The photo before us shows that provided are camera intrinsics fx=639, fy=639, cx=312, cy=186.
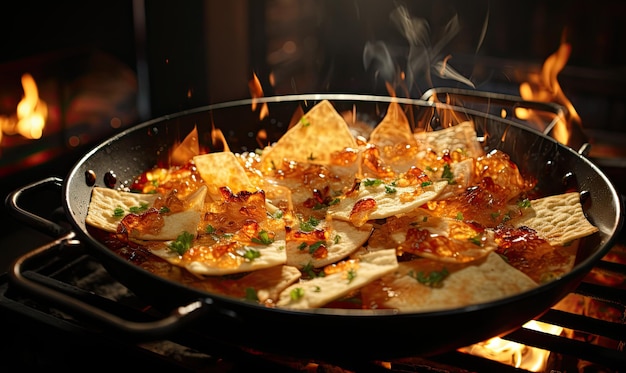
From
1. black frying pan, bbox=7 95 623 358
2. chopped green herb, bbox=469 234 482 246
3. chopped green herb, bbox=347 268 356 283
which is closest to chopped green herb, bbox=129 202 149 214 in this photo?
black frying pan, bbox=7 95 623 358

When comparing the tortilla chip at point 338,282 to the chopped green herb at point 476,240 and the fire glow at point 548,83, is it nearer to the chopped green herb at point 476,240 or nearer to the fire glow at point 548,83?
the chopped green herb at point 476,240

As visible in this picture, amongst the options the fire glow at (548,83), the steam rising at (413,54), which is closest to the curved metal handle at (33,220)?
the fire glow at (548,83)

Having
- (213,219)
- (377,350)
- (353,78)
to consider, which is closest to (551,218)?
(377,350)

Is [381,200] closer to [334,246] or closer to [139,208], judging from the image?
[334,246]

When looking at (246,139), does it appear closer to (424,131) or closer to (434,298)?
(424,131)

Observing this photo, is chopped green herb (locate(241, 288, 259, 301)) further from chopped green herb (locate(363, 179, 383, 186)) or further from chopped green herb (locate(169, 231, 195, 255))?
chopped green herb (locate(363, 179, 383, 186))

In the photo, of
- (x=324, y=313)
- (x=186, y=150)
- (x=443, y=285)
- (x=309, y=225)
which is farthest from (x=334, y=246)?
(x=186, y=150)

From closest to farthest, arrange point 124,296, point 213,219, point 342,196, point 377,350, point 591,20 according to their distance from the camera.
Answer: point 377,350 < point 213,219 < point 342,196 < point 124,296 < point 591,20
